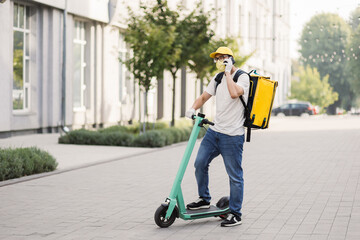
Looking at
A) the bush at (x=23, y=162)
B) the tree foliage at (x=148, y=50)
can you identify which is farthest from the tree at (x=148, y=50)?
the bush at (x=23, y=162)

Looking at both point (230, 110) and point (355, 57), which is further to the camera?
point (355, 57)

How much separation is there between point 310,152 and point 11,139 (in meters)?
8.42

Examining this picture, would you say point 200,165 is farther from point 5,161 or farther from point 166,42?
point 166,42

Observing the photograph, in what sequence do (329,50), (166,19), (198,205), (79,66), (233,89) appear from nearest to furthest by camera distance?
(233,89)
(198,205)
(166,19)
(79,66)
(329,50)

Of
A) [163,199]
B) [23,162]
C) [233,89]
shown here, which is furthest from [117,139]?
[233,89]

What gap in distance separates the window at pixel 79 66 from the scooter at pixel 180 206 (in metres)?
18.0

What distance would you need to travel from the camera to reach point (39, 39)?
21734 millimetres

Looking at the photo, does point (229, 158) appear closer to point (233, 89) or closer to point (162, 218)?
point (233, 89)

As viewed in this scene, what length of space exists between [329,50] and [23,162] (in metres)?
66.5

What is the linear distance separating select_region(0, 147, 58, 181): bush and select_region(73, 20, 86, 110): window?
13040 mm

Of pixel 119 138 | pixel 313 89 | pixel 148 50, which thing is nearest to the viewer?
pixel 119 138

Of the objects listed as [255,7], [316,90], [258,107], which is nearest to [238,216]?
[258,107]

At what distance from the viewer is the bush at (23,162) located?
1030 cm

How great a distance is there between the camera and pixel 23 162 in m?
10.8
